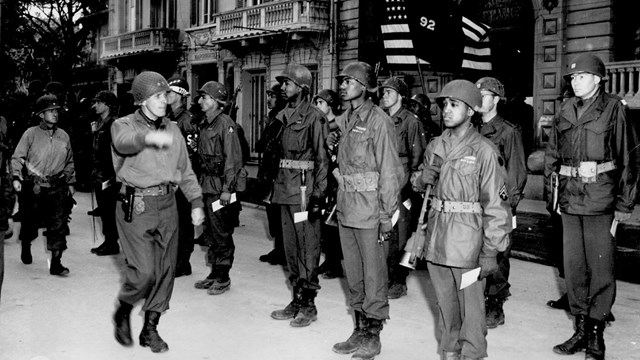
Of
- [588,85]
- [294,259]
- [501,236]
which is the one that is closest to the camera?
[501,236]

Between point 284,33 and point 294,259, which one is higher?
point 284,33

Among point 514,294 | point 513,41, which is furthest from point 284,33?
point 514,294

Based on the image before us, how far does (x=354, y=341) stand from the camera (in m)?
5.34

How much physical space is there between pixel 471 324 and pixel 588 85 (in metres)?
2.20

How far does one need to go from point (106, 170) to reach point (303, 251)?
417cm

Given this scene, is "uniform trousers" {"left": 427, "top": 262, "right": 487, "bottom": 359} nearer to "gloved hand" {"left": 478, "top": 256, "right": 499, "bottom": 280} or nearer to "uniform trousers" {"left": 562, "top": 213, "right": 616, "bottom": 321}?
"gloved hand" {"left": 478, "top": 256, "right": 499, "bottom": 280}

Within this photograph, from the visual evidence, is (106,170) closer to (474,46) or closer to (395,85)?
(395,85)

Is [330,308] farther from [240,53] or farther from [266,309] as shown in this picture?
[240,53]

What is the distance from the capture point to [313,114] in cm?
645

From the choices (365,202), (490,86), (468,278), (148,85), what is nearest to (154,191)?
(148,85)

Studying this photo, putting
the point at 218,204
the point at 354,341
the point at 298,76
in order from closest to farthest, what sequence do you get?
the point at 354,341 < the point at 298,76 < the point at 218,204

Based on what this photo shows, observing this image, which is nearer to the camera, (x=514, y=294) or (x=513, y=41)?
(x=514, y=294)

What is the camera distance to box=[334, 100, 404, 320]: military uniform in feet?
17.5

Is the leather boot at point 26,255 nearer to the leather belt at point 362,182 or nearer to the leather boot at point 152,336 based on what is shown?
the leather boot at point 152,336
